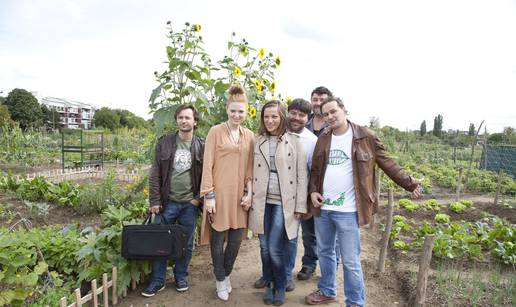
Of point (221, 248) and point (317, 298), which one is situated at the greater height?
point (221, 248)

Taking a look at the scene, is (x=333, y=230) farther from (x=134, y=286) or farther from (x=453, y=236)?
(x=453, y=236)

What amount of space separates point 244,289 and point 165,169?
1429mm

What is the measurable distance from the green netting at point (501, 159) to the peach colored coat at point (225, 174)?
46.1 feet

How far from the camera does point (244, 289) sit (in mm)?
3420

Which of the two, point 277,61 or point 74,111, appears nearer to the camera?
point 277,61

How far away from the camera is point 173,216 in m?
3.19

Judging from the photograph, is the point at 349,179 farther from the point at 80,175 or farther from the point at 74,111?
the point at 74,111

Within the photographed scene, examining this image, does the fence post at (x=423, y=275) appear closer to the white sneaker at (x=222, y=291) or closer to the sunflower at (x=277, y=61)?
the white sneaker at (x=222, y=291)

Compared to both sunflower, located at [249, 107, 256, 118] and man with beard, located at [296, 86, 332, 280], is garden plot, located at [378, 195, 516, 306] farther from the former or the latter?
sunflower, located at [249, 107, 256, 118]

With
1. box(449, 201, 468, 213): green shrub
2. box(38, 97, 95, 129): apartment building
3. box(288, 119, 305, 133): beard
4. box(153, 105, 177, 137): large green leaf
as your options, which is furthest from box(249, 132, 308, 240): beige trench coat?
box(38, 97, 95, 129): apartment building

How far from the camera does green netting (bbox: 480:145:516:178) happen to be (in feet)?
46.0

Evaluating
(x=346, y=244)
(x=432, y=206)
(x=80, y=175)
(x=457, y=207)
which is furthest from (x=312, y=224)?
(x=80, y=175)

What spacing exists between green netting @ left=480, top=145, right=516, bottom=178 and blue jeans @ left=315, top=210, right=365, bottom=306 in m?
13.6

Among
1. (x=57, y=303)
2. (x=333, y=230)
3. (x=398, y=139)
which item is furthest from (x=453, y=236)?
(x=398, y=139)
